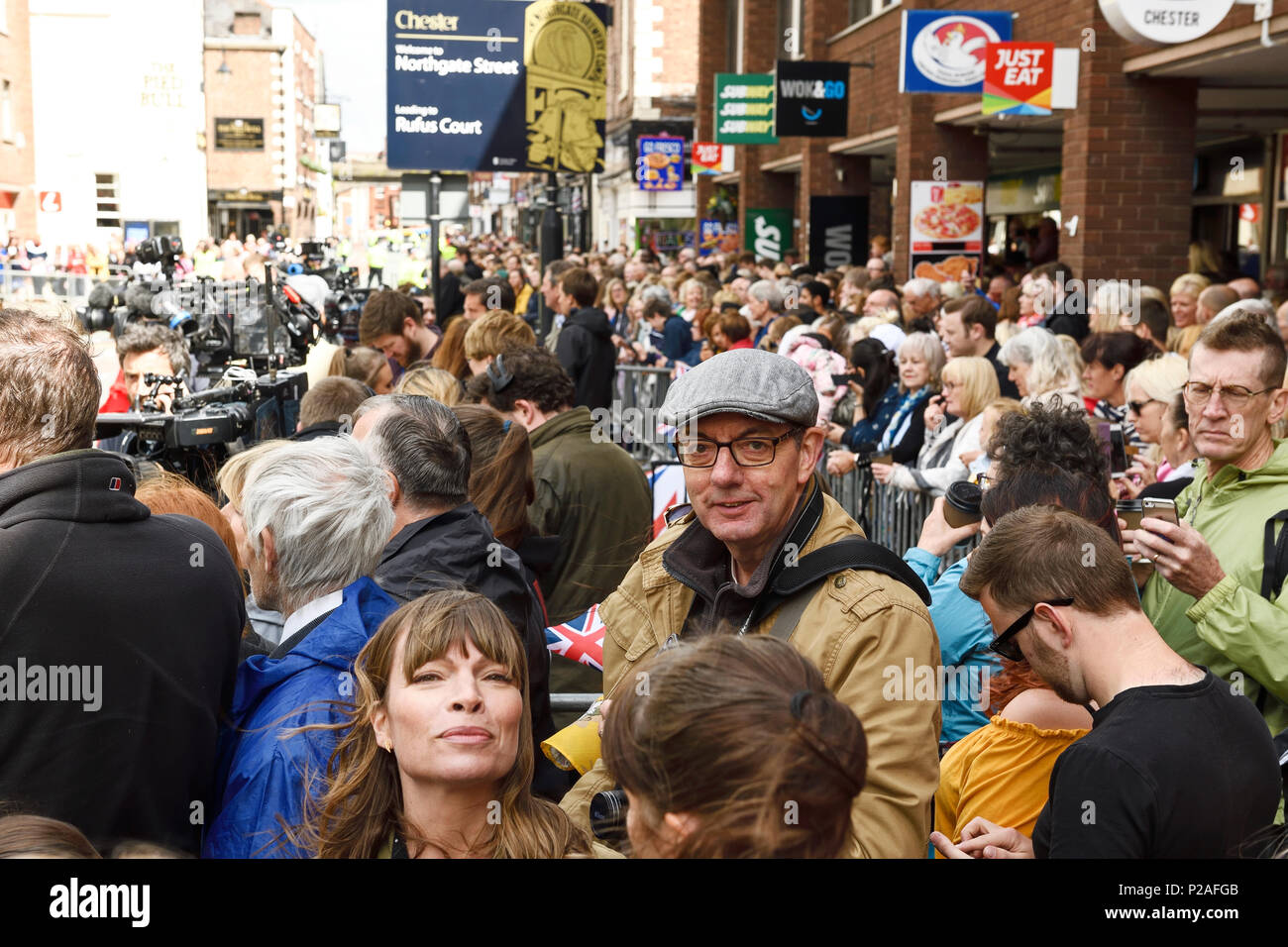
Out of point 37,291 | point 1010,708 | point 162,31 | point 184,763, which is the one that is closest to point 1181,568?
point 1010,708

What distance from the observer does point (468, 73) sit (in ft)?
38.9

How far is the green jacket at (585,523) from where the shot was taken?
495cm

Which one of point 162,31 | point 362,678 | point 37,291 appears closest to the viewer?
point 362,678

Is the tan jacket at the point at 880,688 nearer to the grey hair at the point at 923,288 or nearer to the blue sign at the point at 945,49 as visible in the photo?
the grey hair at the point at 923,288

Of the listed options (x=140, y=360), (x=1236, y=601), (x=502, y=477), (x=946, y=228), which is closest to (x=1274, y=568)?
(x=1236, y=601)

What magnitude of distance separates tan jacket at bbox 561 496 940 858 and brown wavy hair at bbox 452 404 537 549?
6.19 feet

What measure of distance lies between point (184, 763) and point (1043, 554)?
68.5 inches

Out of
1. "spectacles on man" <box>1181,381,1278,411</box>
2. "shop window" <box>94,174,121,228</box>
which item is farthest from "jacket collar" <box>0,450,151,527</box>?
"shop window" <box>94,174,121,228</box>

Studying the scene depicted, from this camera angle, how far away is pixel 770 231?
25.2 metres

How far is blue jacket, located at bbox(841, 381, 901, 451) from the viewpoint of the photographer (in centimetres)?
761

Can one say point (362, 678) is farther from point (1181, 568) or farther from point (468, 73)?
point (468, 73)

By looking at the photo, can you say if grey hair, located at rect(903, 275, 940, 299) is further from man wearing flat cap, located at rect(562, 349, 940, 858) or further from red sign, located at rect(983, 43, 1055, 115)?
man wearing flat cap, located at rect(562, 349, 940, 858)

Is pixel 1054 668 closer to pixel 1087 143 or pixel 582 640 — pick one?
pixel 582 640

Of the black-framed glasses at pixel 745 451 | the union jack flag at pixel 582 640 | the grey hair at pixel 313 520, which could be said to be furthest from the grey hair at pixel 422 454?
the black-framed glasses at pixel 745 451
